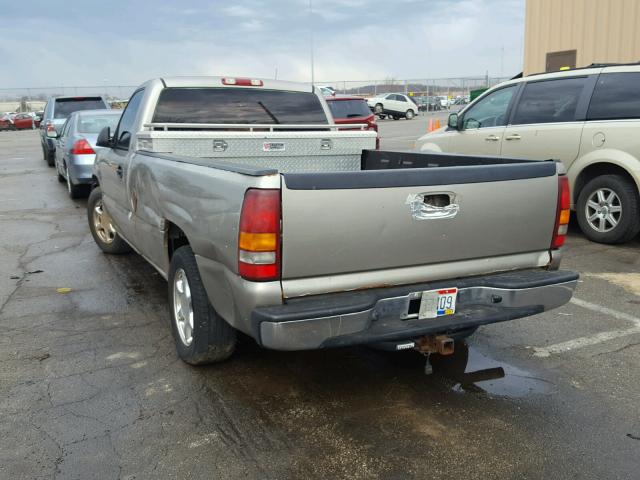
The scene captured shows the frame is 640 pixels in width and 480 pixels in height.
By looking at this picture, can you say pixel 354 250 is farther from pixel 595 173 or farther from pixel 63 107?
pixel 63 107

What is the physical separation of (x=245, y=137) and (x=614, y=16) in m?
14.1

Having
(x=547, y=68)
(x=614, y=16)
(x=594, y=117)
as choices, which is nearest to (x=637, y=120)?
(x=594, y=117)

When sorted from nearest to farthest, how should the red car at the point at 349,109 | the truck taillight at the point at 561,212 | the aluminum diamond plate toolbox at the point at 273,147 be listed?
1. the truck taillight at the point at 561,212
2. the aluminum diamond plate toolbox at the point at 273,147
3. the red car at the point at 349,109

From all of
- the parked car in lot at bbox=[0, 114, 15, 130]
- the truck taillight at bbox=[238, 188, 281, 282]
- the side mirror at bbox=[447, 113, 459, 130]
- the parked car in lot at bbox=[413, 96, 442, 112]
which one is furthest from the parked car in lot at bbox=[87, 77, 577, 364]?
the parked car in lot at bbox=[413, 96, 442, 112]

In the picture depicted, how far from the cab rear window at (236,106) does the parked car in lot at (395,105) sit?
35.5 metres

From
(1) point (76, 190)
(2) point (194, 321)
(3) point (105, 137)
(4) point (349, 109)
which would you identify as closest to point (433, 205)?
(2) point (194, 321)

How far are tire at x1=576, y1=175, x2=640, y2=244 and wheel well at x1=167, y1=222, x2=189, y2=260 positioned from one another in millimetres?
5085

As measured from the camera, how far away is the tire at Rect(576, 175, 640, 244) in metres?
6.84

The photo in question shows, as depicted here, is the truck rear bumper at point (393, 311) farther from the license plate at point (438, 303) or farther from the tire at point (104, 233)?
the tire at point (104, 233)

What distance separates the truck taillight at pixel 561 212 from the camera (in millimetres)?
3596

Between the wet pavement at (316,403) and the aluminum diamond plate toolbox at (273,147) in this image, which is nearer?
the wet pavement at (316,403)

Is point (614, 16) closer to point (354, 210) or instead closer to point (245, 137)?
point (245, 137)

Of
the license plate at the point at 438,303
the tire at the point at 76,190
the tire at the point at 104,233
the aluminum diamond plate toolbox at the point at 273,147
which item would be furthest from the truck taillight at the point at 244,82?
the tire at the point at 76,190

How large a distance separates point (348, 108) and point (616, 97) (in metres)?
13.2
